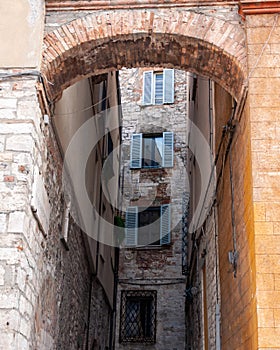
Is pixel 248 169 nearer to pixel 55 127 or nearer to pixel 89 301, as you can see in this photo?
pixel 55 127

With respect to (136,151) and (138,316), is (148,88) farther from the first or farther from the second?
(138,316)

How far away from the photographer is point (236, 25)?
20.3ft

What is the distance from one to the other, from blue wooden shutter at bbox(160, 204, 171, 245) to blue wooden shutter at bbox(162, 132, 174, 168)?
138 centimetres

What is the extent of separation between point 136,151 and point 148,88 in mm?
2273

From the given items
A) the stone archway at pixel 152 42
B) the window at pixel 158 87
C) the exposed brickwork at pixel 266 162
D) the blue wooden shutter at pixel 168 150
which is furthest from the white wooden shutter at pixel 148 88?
the exposed brickwork at pixel 266 162

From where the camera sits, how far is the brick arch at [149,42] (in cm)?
617

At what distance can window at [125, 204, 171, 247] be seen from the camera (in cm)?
1633

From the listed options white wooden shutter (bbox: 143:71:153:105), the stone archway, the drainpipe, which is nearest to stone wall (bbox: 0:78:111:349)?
the stone archway

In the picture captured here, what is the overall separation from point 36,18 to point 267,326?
409 cm

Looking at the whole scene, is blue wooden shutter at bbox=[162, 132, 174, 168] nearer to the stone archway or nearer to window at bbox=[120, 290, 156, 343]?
window at bbox=[120, 290, 156, 343]

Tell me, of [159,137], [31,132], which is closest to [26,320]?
[31,132]

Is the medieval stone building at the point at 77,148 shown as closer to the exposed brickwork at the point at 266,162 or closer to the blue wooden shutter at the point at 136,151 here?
the exposed brickwork at the point at 266,162

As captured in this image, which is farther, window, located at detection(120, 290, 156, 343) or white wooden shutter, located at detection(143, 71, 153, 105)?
white wooden shutter, located at detection(143, 71, 153, 105)

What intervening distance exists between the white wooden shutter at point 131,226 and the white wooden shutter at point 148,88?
12.0ft
